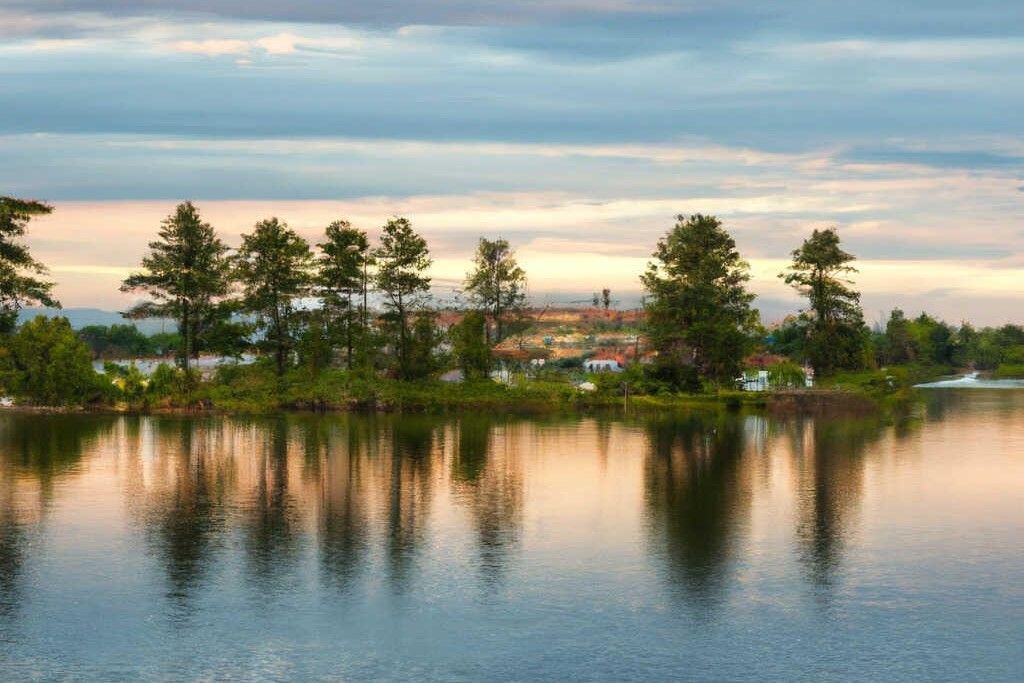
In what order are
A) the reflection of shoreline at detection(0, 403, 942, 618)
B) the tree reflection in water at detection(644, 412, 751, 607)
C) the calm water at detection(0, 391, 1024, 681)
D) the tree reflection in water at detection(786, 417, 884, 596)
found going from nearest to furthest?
the calm water at detection(0, 391, 1024, 681) → the tree reflection in water at detection(644, 412, 751, 607) → the reflection of shoreline at detection(0, 403, 942, 618) → the tree reflection in water at detection(786, 417, 884, 596)

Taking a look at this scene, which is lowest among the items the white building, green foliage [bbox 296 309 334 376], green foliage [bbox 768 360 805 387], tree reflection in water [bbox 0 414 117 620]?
tree reflection in water [bbox 0 414 117 620]

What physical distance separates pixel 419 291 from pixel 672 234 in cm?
2381

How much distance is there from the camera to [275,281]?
106m

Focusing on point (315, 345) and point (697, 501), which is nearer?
point (697, 501)

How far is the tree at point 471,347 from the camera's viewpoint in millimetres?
107500

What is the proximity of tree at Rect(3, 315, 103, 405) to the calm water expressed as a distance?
27203mm

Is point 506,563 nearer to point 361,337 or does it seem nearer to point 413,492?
point 413,492

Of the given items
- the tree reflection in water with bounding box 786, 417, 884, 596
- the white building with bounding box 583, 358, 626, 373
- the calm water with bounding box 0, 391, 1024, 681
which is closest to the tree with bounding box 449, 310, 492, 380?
the tree reflection in water with bounding box 786, 417, 884, 596

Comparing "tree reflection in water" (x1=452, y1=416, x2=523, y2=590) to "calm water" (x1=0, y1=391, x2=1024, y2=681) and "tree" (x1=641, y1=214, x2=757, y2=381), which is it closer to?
"calm water" (x1=0, y1=391, x2=1024, y2=681)

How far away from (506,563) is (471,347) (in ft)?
224

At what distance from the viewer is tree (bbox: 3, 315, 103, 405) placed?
98.8 metres

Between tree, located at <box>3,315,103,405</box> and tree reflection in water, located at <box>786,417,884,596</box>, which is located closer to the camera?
tree reflection in water, located at <box>786,417,884,596</box>

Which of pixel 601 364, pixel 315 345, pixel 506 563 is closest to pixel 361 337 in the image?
pixel 315 345

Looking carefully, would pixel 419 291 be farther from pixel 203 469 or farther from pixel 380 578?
pixel 380 578
